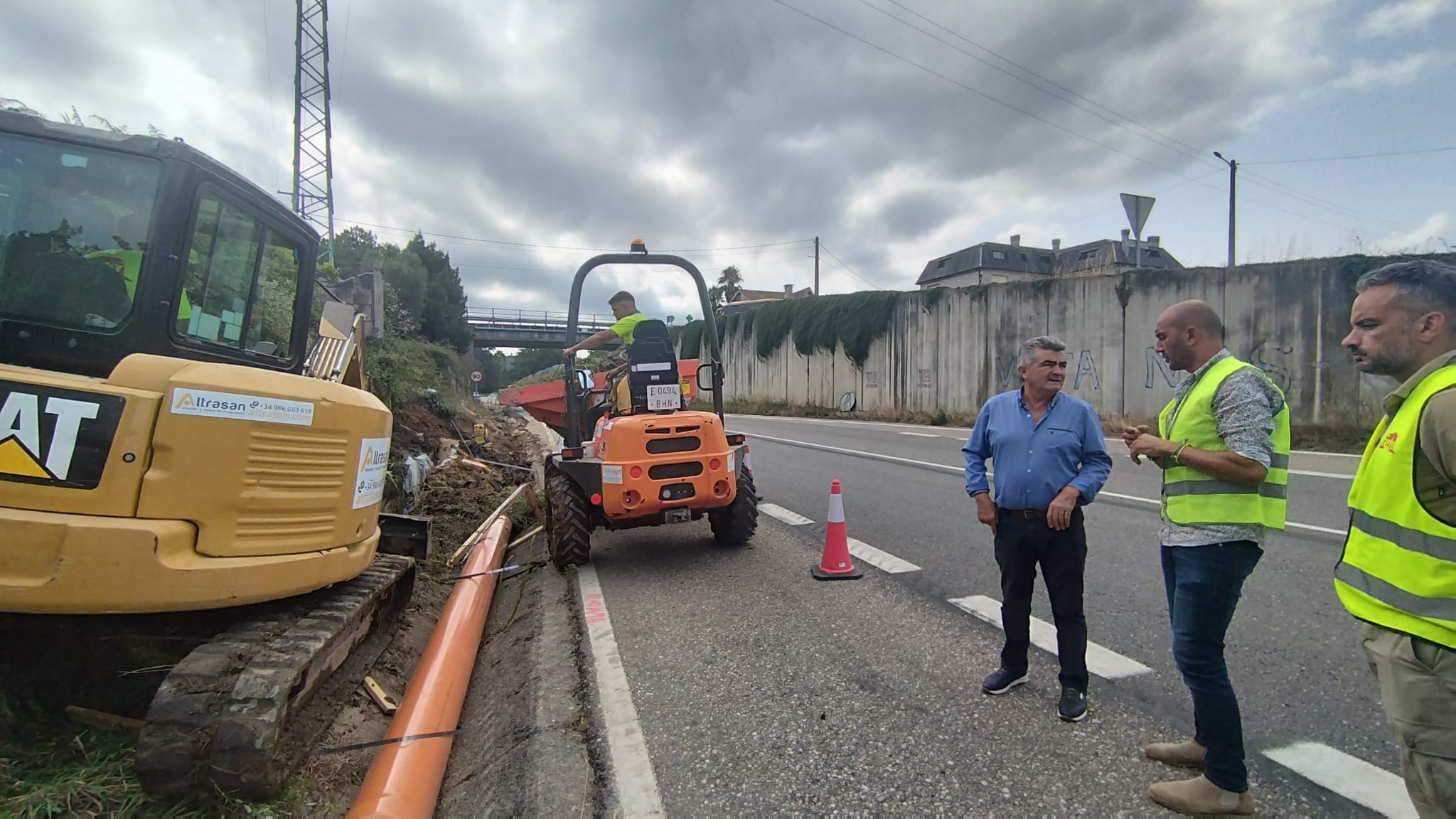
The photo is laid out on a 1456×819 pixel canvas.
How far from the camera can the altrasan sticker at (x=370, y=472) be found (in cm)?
349

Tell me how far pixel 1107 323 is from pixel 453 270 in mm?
47584

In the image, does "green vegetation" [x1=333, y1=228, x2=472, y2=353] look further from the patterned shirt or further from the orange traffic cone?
the patterned shirt

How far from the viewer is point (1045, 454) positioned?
3.25 metres

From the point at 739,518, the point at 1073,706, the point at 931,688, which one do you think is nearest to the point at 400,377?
the point at 739,518

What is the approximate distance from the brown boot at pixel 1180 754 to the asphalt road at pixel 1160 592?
8.1 inches

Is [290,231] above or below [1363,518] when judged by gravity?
above

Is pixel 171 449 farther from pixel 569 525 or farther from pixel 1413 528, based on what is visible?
pixel 1413 528

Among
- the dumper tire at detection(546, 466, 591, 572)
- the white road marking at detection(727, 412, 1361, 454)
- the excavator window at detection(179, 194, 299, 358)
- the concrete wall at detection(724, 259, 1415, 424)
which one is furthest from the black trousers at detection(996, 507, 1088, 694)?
the concrete wall at detection(724, 259, 1415, 424)

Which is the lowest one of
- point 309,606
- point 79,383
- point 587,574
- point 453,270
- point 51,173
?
point 587,574

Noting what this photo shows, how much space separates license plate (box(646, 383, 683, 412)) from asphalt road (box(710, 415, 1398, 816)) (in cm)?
186

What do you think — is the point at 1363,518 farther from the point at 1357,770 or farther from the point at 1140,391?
the point at 1140,391

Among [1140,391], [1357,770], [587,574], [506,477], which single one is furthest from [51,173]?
[1140,391]

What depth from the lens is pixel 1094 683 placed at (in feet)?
→ 11.1

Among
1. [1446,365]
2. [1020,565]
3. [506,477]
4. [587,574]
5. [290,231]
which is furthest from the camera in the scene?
[506,477]
